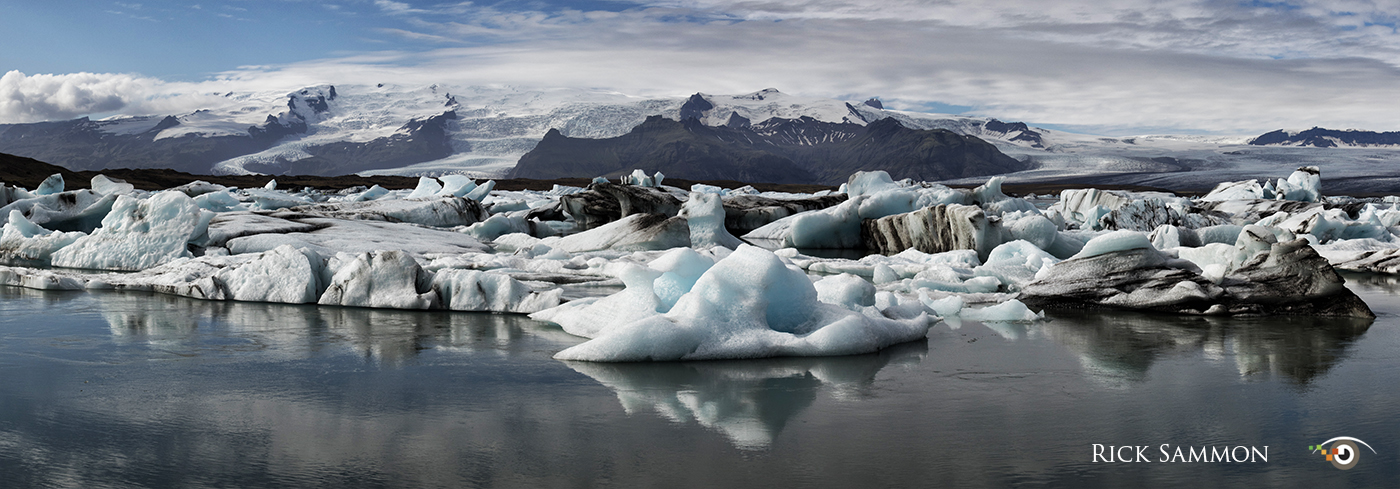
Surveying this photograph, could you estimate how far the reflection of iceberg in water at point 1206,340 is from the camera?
19.1ft

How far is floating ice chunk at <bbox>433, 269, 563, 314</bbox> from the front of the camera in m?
8.23

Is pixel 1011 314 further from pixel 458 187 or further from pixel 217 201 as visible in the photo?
pixel 458 187

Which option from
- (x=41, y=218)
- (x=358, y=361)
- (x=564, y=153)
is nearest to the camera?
(x=358, y=361)

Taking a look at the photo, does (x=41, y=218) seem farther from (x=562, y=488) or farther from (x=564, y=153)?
(x=564, y=153)

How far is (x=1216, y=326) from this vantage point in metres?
7.70

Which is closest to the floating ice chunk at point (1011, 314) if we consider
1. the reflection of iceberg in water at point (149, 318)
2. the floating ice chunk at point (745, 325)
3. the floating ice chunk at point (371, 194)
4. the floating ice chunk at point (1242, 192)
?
the floating ice chunk at point (745, 325)

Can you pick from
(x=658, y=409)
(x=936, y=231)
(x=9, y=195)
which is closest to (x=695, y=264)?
(x=658, y=409)

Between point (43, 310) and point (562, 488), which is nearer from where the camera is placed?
point (562, 488)

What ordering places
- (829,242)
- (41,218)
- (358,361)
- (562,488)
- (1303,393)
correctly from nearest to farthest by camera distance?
(562,488) → (1303,393) → (358,361) → (41,218) → (829,242)

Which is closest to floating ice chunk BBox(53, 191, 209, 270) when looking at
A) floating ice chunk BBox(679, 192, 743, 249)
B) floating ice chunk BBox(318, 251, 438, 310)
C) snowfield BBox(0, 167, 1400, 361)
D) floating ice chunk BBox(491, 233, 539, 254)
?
snowfield BBox(0, 167, 1400, 361)

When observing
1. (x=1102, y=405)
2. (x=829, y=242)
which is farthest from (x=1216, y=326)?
(x=829, y=242)

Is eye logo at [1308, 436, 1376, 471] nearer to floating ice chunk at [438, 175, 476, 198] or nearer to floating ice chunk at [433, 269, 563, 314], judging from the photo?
floating ice chunk at [433, 269, 563, 314]

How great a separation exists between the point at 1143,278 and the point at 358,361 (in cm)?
683

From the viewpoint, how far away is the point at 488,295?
27.4 feet
